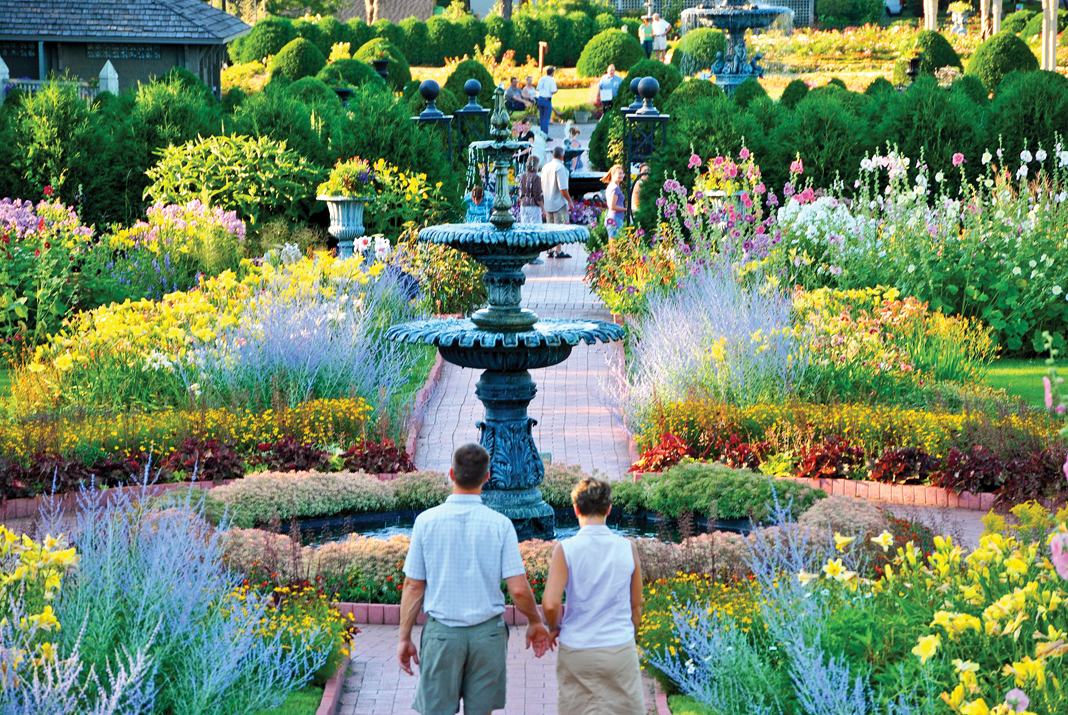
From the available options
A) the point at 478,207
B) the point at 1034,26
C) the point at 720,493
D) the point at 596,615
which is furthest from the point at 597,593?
the point at 1034,26

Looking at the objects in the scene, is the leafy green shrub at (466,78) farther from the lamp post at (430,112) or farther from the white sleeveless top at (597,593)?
the white sleeveless top at (597,593)

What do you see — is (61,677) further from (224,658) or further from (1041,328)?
(1041,328)

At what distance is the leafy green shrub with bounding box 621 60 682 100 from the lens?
2434 cm

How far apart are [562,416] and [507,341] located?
3569 mm

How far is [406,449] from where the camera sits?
9133 mm

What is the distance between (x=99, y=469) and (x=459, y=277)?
6008 millimetres

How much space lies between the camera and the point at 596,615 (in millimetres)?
4410

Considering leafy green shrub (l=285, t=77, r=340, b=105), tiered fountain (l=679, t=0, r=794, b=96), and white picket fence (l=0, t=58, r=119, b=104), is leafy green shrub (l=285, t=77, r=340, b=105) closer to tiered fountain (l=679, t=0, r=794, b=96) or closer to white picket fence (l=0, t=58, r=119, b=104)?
white picket fence (l=0, t=58, r=119, b=104)

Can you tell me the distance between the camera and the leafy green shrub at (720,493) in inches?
300

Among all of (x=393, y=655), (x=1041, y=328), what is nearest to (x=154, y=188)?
(x=1041, y=328)

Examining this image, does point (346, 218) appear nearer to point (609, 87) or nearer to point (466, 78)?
point (466, 78)

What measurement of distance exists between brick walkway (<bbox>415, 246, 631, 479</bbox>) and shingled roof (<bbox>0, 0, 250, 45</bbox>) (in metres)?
17.4

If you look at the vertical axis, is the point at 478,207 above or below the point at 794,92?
below

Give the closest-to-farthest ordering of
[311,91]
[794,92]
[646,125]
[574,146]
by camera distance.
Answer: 1. [646,125]
2. [311,91]
3. [794,92]
4. [574,146]
